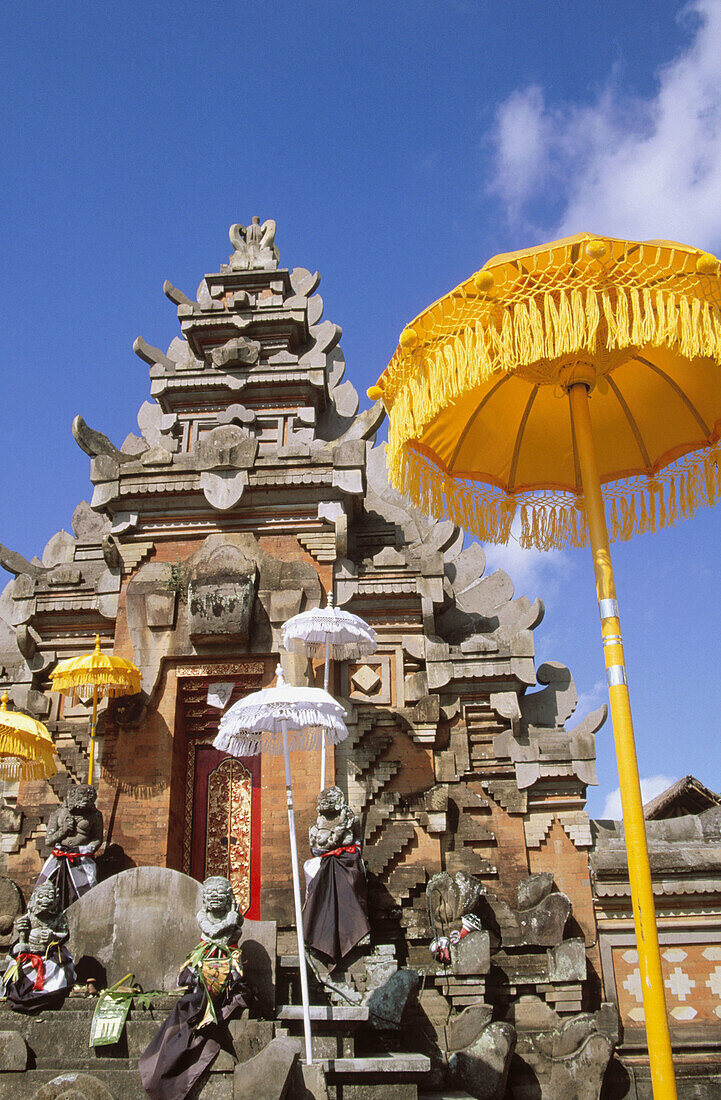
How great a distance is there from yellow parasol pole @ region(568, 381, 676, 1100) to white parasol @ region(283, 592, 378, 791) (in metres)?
4.67

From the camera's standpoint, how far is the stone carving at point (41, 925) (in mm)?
8109

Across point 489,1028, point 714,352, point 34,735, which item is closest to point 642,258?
point 714,352

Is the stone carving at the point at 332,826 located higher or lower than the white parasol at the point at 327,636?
lower

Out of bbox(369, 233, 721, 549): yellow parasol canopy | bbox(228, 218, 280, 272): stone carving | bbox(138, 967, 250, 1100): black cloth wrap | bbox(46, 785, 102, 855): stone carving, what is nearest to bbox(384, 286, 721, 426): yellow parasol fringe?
bbox(369, 233, 721, 549): yellow parasol canopy

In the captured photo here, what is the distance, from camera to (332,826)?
31.6 feet

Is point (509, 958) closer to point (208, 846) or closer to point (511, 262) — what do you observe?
point (208, 846)

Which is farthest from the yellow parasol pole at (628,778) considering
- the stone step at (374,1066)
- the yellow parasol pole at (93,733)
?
the yellow parasol pole at (93,733)

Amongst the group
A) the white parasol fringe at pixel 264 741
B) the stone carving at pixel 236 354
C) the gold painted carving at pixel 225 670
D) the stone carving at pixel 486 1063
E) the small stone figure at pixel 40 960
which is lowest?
the stone carving at pixel 486 1063

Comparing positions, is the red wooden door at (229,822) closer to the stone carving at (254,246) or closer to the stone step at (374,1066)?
the stone step at (374,1066)

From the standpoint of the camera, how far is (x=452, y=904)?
32.7 ft

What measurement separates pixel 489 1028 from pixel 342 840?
7.06 feet

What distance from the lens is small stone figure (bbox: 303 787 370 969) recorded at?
9.06m

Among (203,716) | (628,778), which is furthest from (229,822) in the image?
(628,778)

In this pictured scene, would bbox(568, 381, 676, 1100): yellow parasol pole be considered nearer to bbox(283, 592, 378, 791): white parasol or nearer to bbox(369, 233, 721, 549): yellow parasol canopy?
bbox(369, 233, 721, 549): yellow parasol canopy
